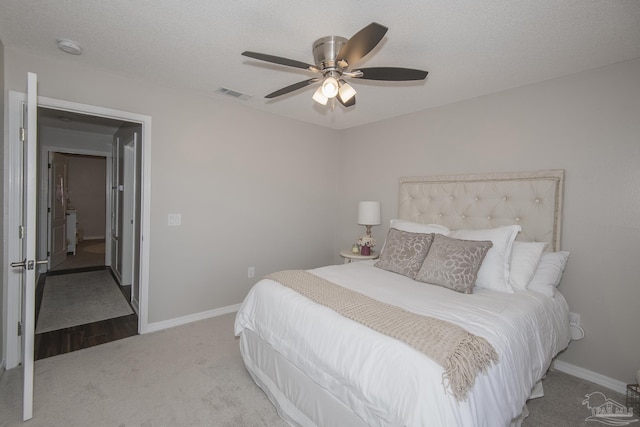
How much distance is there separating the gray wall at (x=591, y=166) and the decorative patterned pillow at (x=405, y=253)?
99 centimetres

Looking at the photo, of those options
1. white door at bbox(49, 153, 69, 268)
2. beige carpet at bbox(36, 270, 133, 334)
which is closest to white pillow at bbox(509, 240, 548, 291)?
beige carpet at bbox(36, 270, 133, 334)

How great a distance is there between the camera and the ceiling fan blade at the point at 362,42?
1.33m

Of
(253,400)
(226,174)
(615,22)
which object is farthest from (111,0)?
(615,22)

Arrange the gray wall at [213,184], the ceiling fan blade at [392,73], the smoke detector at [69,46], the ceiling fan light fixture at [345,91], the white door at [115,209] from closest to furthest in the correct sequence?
the ceiling fan blade at [392,73], the ceiling fan light fixture at [345,91], the smoke detector at [69,46], the gray wall at [213,184], the white door at [115,209]

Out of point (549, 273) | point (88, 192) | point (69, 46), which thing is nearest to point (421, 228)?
point (549, 273)

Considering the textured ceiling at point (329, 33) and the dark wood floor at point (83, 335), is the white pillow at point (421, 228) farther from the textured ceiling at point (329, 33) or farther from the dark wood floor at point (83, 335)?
the dark wood floor at point (83, 335)

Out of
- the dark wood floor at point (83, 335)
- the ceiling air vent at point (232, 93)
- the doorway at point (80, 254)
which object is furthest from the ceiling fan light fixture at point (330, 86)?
the dark wood floor at point (83, 335)

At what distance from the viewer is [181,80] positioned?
9.21 ft

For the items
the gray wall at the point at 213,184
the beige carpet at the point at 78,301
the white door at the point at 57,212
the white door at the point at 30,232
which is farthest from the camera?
the white door at the point at 57,212

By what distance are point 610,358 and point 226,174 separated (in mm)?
3802

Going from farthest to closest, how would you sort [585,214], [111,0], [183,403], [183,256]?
1. [183,256]
2. [585,214]
3. [183,403]
4. [111,0]

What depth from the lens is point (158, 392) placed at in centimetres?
207

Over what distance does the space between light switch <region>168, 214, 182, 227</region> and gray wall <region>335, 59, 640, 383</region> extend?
304cm

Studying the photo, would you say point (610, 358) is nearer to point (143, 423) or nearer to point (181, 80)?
point (143, 423)
